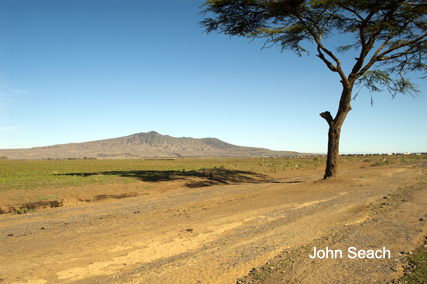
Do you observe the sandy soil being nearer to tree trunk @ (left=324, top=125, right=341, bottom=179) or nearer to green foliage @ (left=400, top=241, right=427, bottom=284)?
green foliage @ (left=400, top=241, right=427, bottom=284)

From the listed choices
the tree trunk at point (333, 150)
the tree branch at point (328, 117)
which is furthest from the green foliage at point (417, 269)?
the tree branch at point (328, 117)

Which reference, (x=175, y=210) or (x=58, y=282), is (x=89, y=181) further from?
(x=58, y=282)

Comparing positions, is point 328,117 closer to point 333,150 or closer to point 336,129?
point 336,129

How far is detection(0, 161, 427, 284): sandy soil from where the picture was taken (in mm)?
4898

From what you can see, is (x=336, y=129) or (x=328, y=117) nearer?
(x=336, y=129)

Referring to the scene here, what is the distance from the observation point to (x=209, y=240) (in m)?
6.74

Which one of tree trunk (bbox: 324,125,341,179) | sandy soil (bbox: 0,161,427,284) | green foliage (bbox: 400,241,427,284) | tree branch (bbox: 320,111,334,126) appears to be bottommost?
sandy soil (bbox: 0,161,427,284)

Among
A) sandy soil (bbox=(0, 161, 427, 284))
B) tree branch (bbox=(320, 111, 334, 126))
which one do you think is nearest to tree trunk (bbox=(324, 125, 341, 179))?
tree branch (bbox=(320, 111, 334, 126))

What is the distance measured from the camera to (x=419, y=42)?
18.9 m

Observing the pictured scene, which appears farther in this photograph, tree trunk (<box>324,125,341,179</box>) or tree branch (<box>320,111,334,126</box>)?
tree branch (<box>320,111,334,126</box>)

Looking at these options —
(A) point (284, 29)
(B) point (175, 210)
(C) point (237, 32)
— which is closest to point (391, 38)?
(A) point (284, 29)

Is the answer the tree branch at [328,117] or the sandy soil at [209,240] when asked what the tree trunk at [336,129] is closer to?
the tree branch at [328,117]

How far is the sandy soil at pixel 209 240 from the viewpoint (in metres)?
4.90

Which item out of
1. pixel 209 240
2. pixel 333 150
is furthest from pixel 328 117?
pixel 209 240
